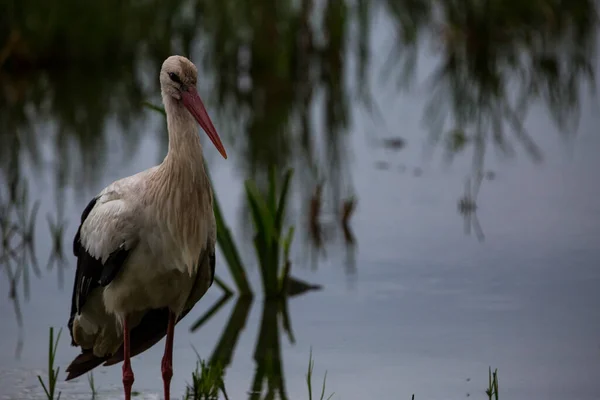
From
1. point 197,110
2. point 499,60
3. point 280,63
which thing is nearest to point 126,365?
point 197,110

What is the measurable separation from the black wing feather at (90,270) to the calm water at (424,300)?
0.66m

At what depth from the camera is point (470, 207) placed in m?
10.5

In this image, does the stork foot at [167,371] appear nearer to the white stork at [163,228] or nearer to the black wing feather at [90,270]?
the white stork at [163,228]

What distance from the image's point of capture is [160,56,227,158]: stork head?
6148 mm

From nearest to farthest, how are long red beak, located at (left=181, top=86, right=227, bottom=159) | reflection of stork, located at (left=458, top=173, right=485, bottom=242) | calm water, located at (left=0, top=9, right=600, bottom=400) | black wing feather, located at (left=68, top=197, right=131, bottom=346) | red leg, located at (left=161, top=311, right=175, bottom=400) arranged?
long red beak, located at (left=181, top=86, right=227, bottom=159), black wing feather, located at (left=68, top=197, right=131, bottom=346), red leg, located at (left=161, top=311, right=175, bottom=400), calm water, located at (left=0, top=9, right=600, bottom=400), reflection of stork, located at (left=458, top=173, right=485, bottom=242)

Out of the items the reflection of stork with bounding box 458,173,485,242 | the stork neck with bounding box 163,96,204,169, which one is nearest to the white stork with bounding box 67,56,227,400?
the stork neck with bounding box 163,96,204,169

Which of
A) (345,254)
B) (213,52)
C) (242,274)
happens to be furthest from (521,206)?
(213,52)

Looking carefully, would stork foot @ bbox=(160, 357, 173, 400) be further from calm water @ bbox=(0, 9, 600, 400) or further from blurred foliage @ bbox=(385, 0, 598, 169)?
blurred foliage @ bbox=(385, 0, 598, 169)

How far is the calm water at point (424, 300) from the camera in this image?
7.27 metres

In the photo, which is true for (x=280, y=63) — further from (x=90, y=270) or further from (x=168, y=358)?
(x=90, y=270)

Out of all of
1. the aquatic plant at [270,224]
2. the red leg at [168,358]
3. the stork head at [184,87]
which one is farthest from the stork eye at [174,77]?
the aquatic plant at [270,224]

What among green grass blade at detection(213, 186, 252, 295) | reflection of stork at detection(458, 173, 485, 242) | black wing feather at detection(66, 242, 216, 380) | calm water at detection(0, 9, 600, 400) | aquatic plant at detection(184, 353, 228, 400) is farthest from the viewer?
reflection of stork at detection(458, 173, 485, 242)

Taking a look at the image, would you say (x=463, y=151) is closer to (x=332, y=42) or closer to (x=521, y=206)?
(x=521, y=206)

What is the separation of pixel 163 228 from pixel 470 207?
15.3 ft
